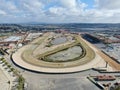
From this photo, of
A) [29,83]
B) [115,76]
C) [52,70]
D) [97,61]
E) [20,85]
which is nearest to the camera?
[20,85]

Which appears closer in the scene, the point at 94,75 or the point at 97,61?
the point at 94,75

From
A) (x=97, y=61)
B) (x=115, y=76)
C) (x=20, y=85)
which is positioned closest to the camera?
(x=20, y=85)

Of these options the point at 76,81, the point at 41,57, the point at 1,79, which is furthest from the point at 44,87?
the point at 41,57

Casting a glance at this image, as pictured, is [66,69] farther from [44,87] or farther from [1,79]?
[1,79]

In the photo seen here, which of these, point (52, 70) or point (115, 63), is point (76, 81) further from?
point (115, 63)

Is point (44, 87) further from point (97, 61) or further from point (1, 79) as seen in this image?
point (97, 61)

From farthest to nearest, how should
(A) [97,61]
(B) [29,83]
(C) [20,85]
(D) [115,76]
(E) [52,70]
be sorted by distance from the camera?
(A) [97,61] < (E) [52,70] < (D) [115,76] < (B) [29,83] < (C) [20,85]

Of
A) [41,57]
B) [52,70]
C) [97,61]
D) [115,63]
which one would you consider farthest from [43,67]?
[115,63]

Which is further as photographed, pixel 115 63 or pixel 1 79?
pixel 115 63

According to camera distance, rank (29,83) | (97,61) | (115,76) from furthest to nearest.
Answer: (97,61) < (115,76) < (29,83)
